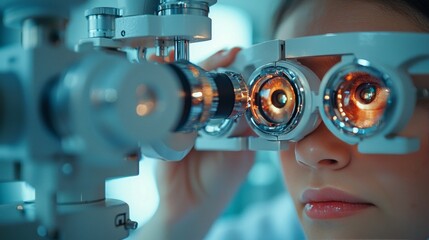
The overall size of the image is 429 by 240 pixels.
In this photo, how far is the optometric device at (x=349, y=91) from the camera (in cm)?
44

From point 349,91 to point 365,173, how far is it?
0.53 ft

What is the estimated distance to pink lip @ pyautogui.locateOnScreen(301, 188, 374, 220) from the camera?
0.63 metres

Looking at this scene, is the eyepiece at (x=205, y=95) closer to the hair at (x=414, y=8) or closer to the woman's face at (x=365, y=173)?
the woman's face at (x=365, y=173)

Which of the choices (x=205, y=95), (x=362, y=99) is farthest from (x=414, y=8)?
(x=205, y=95)

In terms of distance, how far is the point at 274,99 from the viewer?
21.5 inches

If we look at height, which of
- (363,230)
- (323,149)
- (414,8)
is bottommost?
(363,230)

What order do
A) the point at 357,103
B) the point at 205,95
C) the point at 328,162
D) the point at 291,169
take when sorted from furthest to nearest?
1. the point at 291,169
2. the point at 328,162
3. the point at 357,103
4. the point at 205,95

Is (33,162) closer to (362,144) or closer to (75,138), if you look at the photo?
(75,138)

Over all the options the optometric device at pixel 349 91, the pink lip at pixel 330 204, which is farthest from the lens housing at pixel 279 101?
the pink lip at pixel 330 204

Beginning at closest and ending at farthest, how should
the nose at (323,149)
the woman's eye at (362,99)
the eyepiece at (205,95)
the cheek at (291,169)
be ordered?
the eyepiece at (205,95), the woman's eye at (362,99), the nose at (323,149), the cheek at (291,169)

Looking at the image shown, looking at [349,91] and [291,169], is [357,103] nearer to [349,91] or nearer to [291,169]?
[349,91]

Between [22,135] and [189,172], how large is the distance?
1.92ft

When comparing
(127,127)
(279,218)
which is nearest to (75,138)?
(127,127)

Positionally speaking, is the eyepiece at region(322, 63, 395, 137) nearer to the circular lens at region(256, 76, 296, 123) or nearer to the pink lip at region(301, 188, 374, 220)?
the circular lens at region(256, 76, 296, 123)
